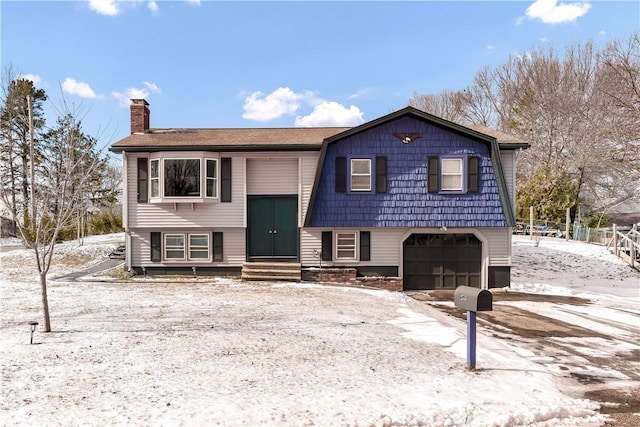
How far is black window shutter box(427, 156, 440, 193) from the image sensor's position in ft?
48.6

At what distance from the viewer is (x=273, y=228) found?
15469 millimetres

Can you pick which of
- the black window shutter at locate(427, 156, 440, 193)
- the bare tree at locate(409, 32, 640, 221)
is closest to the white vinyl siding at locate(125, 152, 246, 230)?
the black window shutter at locate(427, 156, 440, 193)

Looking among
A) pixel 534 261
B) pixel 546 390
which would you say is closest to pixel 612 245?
pixel 534 261

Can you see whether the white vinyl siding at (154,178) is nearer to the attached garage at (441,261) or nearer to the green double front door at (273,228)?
the green double front door at (273,228)

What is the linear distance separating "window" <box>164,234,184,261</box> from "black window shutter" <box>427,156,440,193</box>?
32.0 feet

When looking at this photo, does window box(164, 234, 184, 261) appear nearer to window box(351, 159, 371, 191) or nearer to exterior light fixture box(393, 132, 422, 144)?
window box(351, 159, 371, 191)

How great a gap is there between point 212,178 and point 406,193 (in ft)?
24.3

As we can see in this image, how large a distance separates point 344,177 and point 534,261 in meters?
11.3

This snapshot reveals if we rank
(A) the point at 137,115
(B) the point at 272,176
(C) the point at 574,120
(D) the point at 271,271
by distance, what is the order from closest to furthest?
(D) the point at 271,271, (B) the point at 272,176, (A) the point at 137,115, (C) the point at 574,120

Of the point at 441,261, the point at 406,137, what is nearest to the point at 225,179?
the point at 406,137

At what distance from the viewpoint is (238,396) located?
461cm

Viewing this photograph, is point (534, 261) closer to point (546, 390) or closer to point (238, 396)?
point (546, 390)

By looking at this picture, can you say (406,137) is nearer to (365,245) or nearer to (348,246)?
A: (365,245)

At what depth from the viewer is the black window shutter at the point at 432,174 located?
14805 mm
